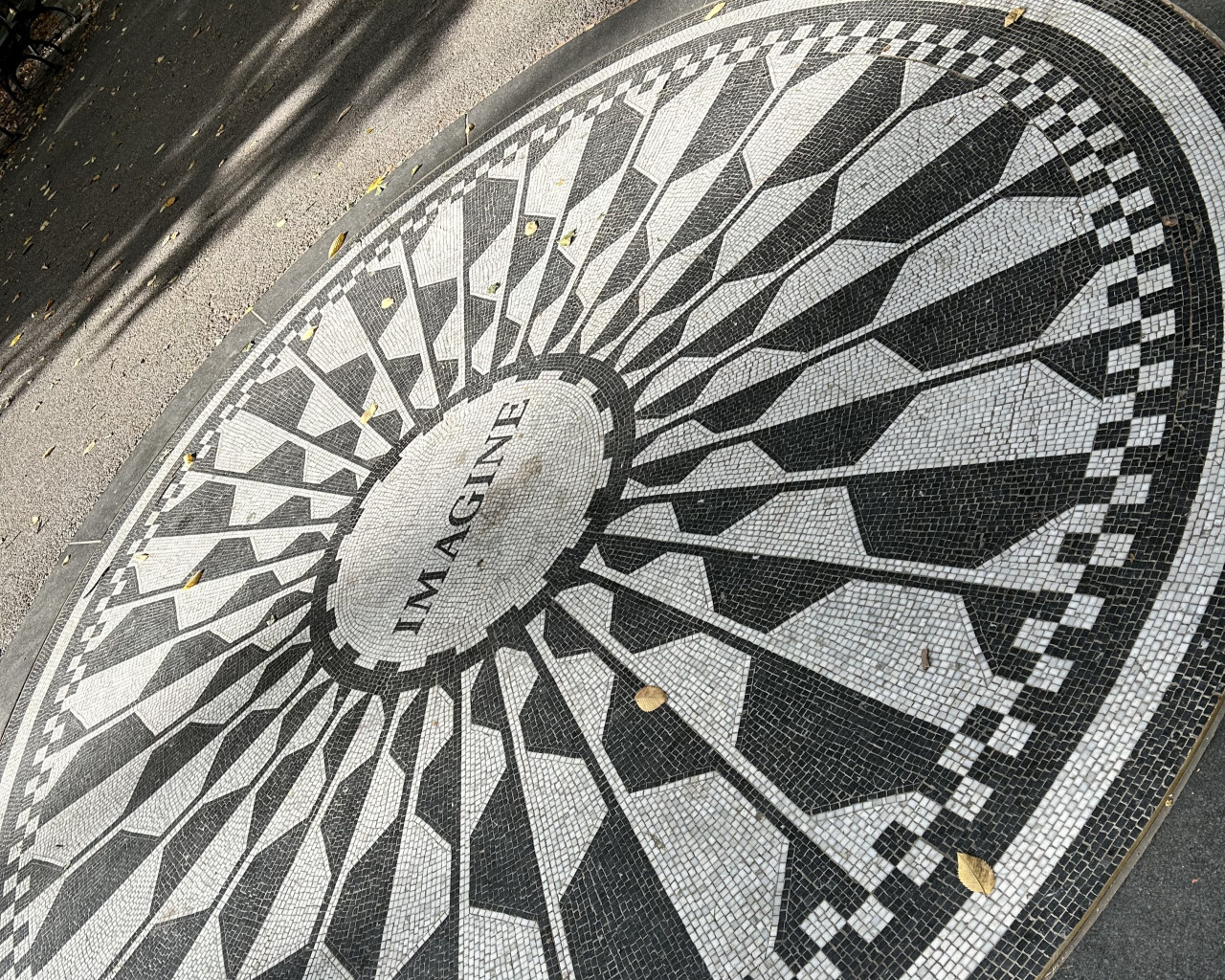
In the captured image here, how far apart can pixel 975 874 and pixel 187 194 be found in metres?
7.94

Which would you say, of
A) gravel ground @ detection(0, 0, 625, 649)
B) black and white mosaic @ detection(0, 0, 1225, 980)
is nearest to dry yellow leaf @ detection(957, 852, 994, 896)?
black and white mosaic @ detection(0, 0, 1225, 980)

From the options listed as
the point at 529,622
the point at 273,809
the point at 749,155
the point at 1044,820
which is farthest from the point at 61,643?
the point at 1044,820

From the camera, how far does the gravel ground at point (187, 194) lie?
629 centimetres

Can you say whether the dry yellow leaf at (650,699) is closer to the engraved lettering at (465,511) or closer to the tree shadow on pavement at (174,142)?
the engraved lettering at (465,511)

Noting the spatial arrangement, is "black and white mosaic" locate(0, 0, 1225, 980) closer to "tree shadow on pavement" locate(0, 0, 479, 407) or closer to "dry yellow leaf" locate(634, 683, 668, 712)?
"dry yellow leaf" locate(634, 683, 668, 712)

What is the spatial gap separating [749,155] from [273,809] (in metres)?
4.01

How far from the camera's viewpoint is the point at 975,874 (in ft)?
7.96

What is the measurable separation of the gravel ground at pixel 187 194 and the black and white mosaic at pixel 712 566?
3.72 ft

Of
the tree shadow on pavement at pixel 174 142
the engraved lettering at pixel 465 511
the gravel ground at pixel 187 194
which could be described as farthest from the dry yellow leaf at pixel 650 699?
the tree shadow on pavement at pixel 174 142

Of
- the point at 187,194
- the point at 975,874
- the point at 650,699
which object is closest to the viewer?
the point at 975,874

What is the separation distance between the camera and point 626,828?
302 centimetres

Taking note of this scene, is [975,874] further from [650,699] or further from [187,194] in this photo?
[187,194]

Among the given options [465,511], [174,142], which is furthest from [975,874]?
[174,142]

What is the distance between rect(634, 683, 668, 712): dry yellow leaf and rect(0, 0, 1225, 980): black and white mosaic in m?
0.04
